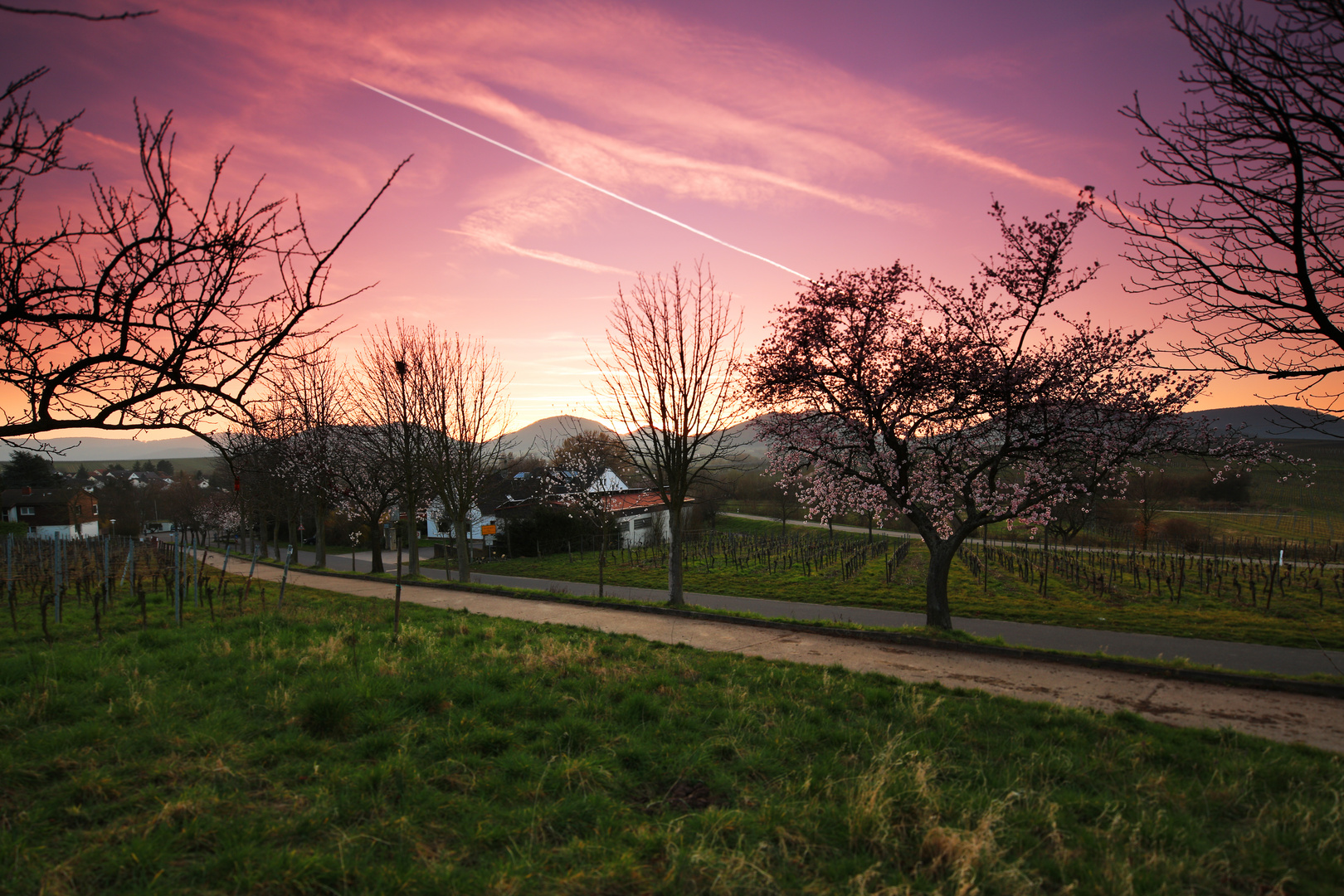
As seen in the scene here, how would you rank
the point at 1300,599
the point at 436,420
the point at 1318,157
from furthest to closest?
the point at 436,420
the point at 1300,599
the point at 1318,157

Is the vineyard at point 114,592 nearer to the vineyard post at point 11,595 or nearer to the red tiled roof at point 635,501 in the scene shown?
the vineyard post at point 11,595

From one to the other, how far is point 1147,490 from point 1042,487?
36.8m

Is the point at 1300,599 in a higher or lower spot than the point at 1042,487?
lower

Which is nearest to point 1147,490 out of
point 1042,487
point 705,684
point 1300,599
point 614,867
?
point 1300,599

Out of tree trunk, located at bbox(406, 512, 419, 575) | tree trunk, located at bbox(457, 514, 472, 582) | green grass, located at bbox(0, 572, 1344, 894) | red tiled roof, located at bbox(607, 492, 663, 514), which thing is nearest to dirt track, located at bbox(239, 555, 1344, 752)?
green grass, located at bbox(0, 572, 1344, 894)

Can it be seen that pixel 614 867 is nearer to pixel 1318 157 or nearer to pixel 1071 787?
pixel 1071 787

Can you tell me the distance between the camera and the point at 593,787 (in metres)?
4.20

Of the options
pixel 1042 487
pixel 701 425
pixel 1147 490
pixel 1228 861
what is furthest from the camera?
pixel 1147 490

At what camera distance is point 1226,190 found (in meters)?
7.18

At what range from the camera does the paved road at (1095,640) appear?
11469mm

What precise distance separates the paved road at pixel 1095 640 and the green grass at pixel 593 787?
661 cm

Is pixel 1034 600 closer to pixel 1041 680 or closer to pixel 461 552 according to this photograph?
pixel 1041 680

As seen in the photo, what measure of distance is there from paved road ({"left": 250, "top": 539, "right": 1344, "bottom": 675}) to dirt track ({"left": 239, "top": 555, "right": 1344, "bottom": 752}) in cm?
164

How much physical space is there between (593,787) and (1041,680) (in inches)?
281
